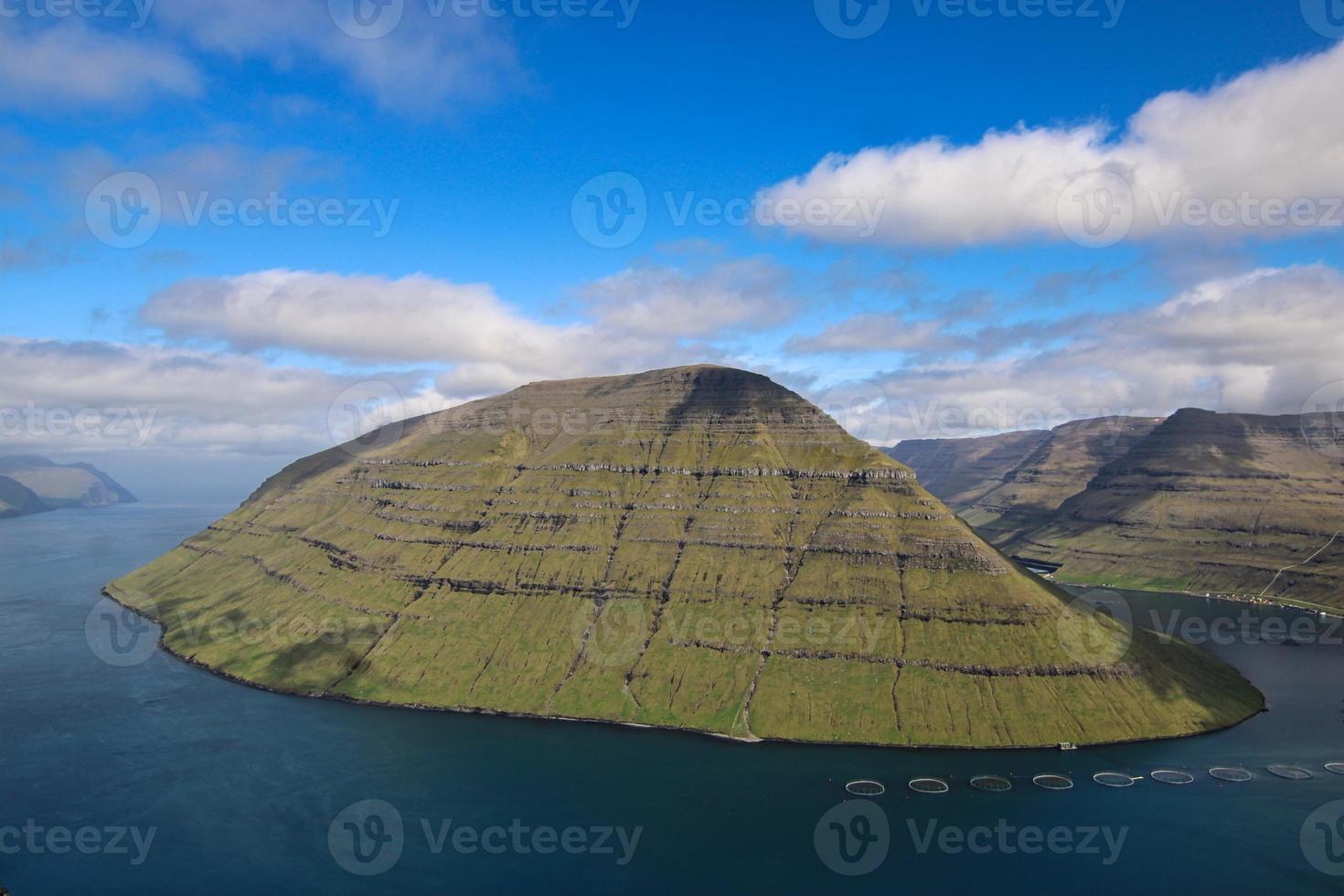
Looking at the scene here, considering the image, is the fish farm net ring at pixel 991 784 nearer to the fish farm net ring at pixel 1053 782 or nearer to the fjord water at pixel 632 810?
the fjord water at pixel 632 810

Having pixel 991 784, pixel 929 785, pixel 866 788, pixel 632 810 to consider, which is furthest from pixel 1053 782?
pixel 632 810

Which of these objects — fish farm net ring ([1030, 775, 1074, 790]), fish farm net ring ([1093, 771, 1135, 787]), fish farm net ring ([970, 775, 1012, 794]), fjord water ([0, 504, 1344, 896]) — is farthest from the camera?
fish farm net ring ([1093, 771, 1135, 787])

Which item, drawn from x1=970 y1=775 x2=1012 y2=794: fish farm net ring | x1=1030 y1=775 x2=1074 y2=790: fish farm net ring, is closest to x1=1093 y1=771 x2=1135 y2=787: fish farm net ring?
x1=1030 y1=775 x2=1074 y2=790: fish farm net ring

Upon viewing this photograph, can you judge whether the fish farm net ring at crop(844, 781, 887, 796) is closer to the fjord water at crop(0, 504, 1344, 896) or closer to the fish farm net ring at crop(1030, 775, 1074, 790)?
the fjord water at crop(0, 504, 1344, 896)

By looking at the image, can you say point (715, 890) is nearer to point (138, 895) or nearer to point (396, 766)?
point (396, 766)

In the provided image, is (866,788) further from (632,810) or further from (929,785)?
(632,810)

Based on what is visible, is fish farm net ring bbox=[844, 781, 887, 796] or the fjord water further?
fish farm net ring bbox=[844, 781, 887, 796]

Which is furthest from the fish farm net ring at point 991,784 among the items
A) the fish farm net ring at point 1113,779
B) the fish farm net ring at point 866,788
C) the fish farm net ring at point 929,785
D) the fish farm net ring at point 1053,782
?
the fish farm net ring at point 1113,779
